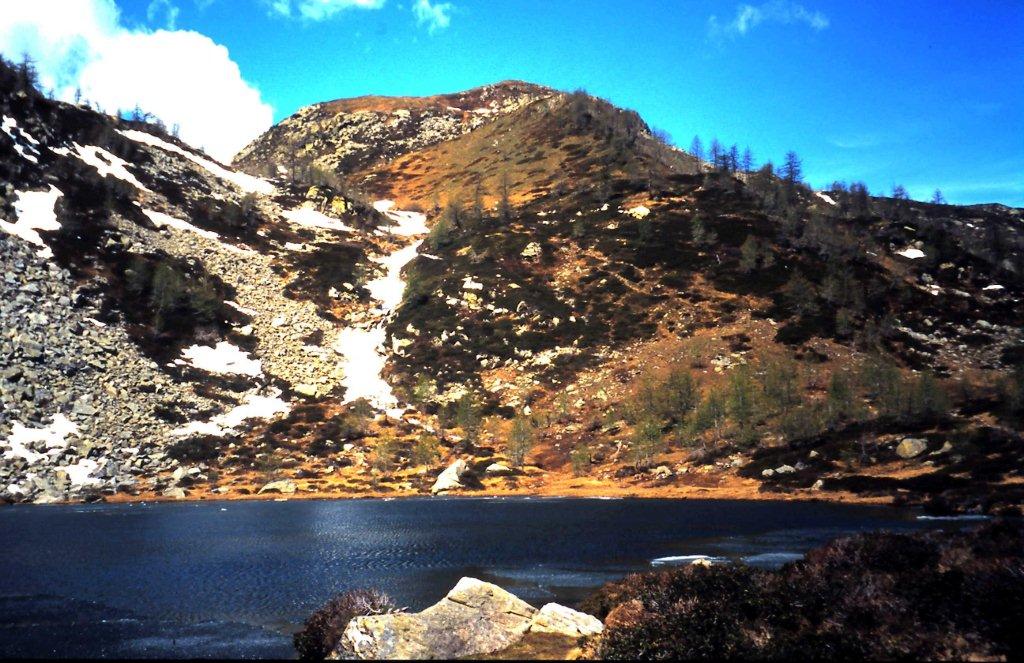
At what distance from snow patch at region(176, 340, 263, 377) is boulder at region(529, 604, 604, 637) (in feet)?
326

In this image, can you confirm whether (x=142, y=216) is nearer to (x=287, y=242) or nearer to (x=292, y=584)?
(x=287, y=242)

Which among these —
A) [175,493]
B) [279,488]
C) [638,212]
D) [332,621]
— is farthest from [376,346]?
[332,621]

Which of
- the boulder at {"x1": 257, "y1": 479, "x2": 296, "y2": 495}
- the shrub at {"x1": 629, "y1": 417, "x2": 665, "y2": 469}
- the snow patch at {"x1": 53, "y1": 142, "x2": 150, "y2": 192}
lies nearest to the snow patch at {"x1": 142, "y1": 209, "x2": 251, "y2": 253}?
the snow patch at {"x1": 53, "y1": 142, "x2": 150, "y2": 192}

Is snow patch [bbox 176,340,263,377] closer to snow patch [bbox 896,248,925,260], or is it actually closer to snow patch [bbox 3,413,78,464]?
snow patch [bbox 3,413,78,464]

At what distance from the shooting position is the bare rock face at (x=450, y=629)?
1552cm

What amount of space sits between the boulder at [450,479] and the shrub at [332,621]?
64.6 m

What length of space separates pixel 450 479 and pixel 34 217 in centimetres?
8924

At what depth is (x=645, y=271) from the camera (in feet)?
422

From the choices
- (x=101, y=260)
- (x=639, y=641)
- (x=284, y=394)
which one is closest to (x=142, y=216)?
(x=101, y=260)

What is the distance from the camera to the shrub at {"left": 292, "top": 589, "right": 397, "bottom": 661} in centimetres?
1736

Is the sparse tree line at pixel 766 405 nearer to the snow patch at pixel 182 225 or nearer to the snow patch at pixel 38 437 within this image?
the snow patch at pixel 38 437

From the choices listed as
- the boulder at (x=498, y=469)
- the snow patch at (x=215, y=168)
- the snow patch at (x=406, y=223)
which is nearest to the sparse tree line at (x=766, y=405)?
the boulder at (x=498, y=469)

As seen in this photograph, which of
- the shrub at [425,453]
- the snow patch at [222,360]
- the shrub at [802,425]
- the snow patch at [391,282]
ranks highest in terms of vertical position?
the snow patch at [391,282]

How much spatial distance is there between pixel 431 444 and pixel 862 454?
175 feet
